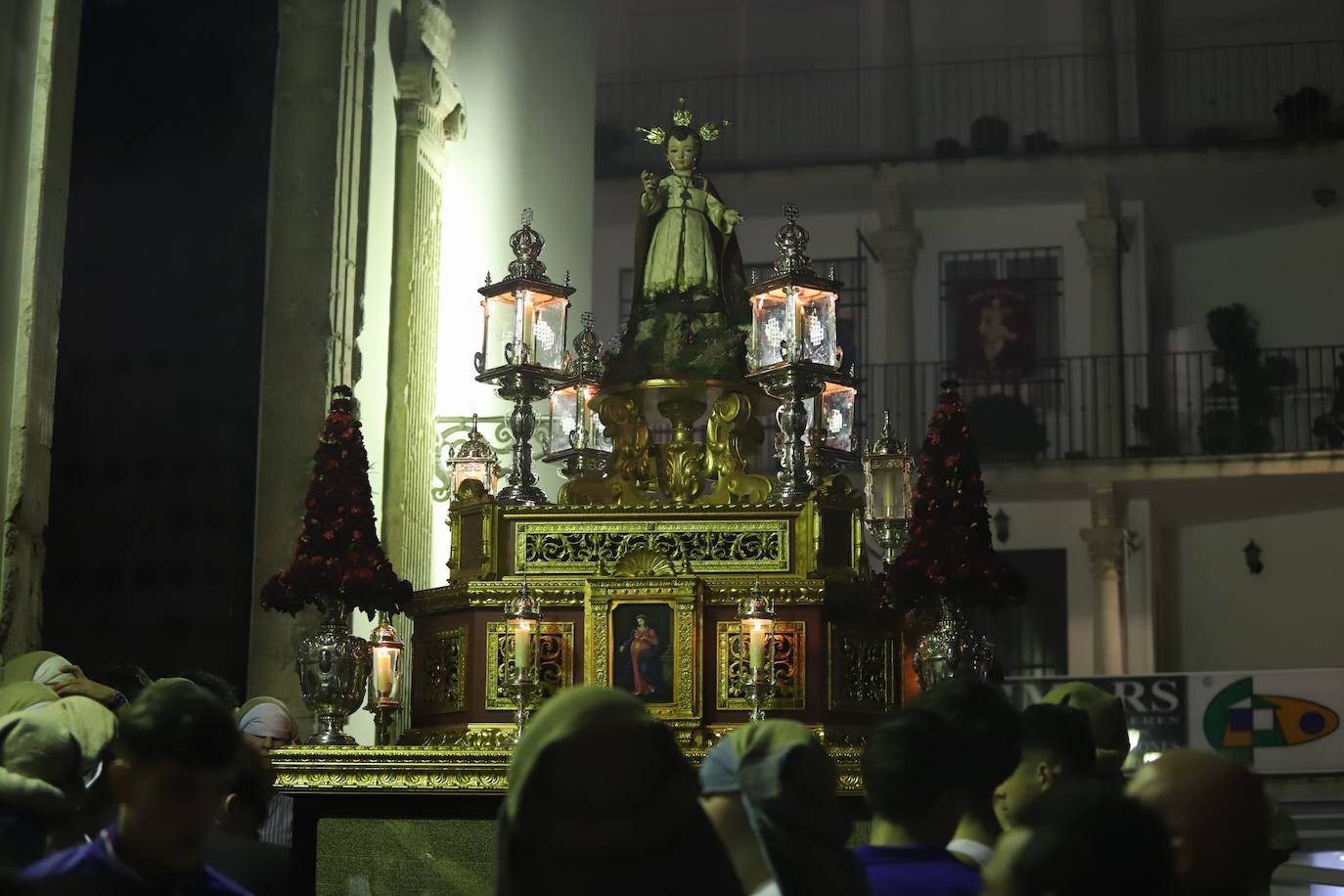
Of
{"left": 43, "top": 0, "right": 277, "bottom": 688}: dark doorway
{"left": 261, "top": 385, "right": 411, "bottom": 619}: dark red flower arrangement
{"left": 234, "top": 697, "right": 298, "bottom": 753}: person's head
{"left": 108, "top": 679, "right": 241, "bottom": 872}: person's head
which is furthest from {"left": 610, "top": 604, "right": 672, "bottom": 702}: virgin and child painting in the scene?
{"left": 108, "top": 679, "right": 241, "bottom": 872}: person's head

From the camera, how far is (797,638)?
8.77 meters

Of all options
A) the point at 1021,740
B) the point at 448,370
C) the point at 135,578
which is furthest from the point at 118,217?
the point at 1021,740

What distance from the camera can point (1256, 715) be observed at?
1605 cm

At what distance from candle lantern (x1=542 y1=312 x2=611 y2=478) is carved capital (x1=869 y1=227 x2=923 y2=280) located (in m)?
Result: 12.3

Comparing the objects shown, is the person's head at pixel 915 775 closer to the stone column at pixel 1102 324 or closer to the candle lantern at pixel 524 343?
the candle lantern at pixel 524 343

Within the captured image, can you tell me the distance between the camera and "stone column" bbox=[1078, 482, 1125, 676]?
68.0 ft

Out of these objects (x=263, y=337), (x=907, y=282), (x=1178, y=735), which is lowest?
(x=1178, y=735)

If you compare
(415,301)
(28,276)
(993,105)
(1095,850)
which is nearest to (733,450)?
(28,276)

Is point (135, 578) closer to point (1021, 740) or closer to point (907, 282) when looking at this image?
point (1021, 740)

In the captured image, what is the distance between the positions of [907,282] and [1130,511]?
348 centimetres

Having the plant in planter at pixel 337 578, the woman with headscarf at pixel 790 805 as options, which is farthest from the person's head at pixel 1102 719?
the plant in planter at pixel 337 578

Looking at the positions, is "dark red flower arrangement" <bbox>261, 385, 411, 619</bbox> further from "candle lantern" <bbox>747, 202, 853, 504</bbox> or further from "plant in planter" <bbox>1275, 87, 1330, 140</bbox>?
"plant in planter" <bbox>1275, 87, 1330, 140</bbox>

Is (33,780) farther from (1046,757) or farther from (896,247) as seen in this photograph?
(896,247)

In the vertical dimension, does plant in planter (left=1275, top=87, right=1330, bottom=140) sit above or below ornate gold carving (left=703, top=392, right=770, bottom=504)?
above
